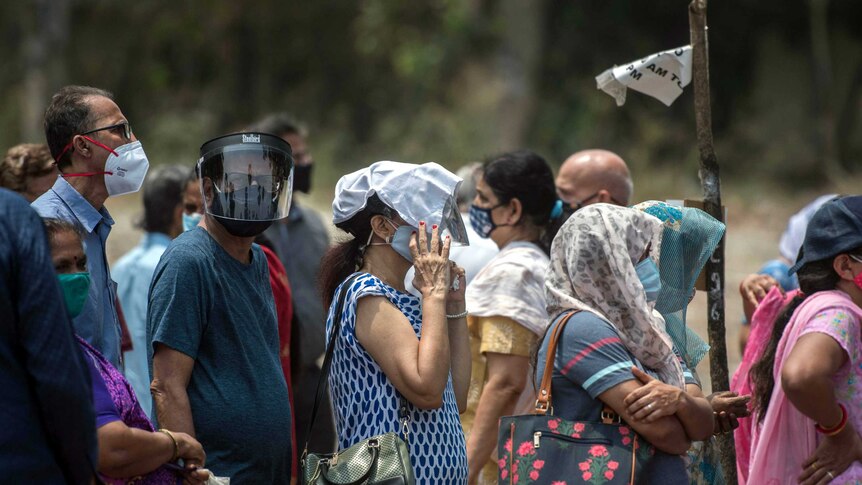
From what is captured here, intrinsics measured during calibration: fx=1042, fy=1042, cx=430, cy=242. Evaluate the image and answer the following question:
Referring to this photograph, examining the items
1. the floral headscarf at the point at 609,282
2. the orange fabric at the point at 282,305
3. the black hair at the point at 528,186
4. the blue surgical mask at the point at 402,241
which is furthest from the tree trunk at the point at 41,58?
the floral headscarf at the point at 609,282

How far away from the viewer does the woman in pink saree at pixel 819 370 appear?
3271 mm

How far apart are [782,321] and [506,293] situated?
1.07 meters

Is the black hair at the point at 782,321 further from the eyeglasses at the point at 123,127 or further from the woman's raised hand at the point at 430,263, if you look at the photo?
the eyeglasses at the point at 123,127

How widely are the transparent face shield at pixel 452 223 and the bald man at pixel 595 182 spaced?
57.4 inches

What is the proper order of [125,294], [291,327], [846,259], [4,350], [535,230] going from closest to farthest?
[4,350]
[846,259]
[535,230]
[291,327]
[125,294]

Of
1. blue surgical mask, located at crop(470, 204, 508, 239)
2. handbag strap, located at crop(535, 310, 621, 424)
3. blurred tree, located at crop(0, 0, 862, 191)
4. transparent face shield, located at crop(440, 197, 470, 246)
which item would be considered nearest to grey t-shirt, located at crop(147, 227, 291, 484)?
transparent face shield, located at crop(440, 197, 470, 246)

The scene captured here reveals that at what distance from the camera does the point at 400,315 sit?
307 cm

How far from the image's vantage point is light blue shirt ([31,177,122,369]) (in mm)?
3271

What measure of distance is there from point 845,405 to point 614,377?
93 centimetres

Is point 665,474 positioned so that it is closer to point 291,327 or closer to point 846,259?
point 846,259

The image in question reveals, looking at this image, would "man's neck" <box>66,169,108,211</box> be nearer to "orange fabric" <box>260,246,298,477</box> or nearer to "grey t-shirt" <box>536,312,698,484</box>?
"orange fabric" <box>260,246,298,477</box>

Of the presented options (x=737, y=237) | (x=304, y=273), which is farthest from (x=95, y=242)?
(x=737, y=237)

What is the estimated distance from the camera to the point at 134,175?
3463mm

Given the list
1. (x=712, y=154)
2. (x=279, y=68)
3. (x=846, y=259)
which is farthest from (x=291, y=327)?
(x=279, y=68)
